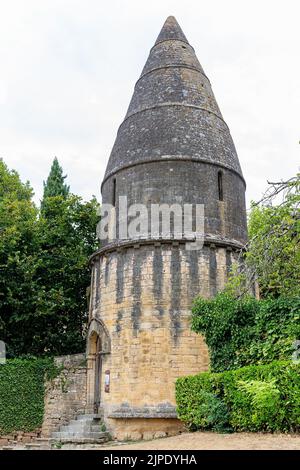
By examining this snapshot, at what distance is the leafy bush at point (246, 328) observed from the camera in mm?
12078

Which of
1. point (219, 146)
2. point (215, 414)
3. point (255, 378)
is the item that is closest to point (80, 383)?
point (215, 414)

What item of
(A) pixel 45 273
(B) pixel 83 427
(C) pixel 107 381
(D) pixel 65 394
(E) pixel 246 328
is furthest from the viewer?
(A) pixel 45 273

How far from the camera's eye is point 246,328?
1311 centimetres

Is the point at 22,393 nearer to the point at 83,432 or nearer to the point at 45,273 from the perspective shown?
the point at 83,432

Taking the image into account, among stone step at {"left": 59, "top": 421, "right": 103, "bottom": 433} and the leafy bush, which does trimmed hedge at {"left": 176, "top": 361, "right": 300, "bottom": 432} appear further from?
stone step at {"left": 59, "top": 421, "right": 103, "bottom": 433}

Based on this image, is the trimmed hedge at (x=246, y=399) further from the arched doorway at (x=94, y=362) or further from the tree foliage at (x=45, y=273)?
the tree foliage at (x=45, y=273)

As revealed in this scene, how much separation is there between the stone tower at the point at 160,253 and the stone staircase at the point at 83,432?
0.46 meters

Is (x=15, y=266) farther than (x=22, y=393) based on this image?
Yes

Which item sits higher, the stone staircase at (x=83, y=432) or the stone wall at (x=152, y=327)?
the stone wall at (x=152, y=327)

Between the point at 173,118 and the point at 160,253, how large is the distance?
524 centimetres

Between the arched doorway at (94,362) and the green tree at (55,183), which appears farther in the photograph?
the green tree at (55,183)

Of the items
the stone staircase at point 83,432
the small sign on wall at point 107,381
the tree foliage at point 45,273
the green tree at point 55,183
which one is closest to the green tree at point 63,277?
the tree foliage at point 45,273

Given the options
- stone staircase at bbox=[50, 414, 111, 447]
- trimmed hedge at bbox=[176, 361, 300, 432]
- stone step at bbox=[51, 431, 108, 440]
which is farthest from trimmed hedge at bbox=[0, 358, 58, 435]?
trimmed hedge at bbox=[176, 361, 300, 432]

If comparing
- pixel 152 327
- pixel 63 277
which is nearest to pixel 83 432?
pixel 152 327
